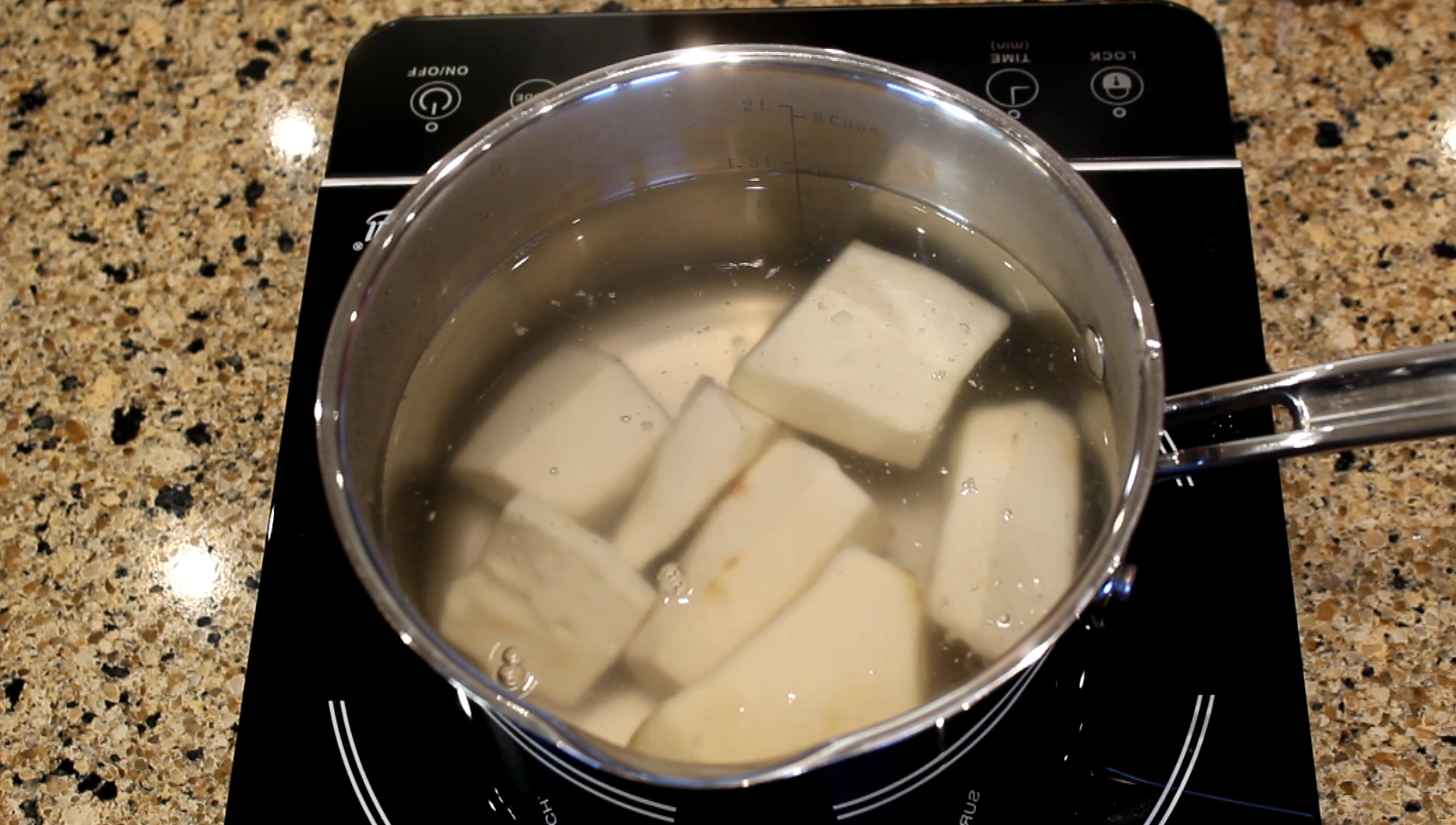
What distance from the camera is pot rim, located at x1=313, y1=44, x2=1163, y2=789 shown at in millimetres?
479

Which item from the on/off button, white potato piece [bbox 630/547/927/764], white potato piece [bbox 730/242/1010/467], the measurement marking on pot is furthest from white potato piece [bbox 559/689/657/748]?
the on/off button

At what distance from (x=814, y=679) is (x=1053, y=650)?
0.15 meters

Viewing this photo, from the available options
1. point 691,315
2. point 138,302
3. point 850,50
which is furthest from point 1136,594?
point 138,302

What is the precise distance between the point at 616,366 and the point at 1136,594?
36 centimetres

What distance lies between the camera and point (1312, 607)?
0.69 metres

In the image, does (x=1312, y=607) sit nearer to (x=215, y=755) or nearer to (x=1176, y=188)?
(x=1176, y=188)

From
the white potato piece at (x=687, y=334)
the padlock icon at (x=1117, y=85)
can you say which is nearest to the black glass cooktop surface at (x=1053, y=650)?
the padlock icon at (x=1117, y=85)

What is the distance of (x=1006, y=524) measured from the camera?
0.69 meters

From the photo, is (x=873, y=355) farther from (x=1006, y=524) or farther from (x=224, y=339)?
(x=224, y=339)

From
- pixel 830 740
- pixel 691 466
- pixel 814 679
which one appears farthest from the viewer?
pixel 691 466

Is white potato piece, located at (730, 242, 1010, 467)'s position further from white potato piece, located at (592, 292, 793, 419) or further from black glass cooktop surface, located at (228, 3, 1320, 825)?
black glass cooktop surface, located at (228, 3, 1320, 825)

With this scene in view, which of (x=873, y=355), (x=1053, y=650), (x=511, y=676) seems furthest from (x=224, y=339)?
(x=1053, y=650)

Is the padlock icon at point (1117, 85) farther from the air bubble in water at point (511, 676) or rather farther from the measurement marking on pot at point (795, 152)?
the air bubble in water at point (511, 676)

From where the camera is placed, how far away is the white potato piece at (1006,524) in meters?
0.66
